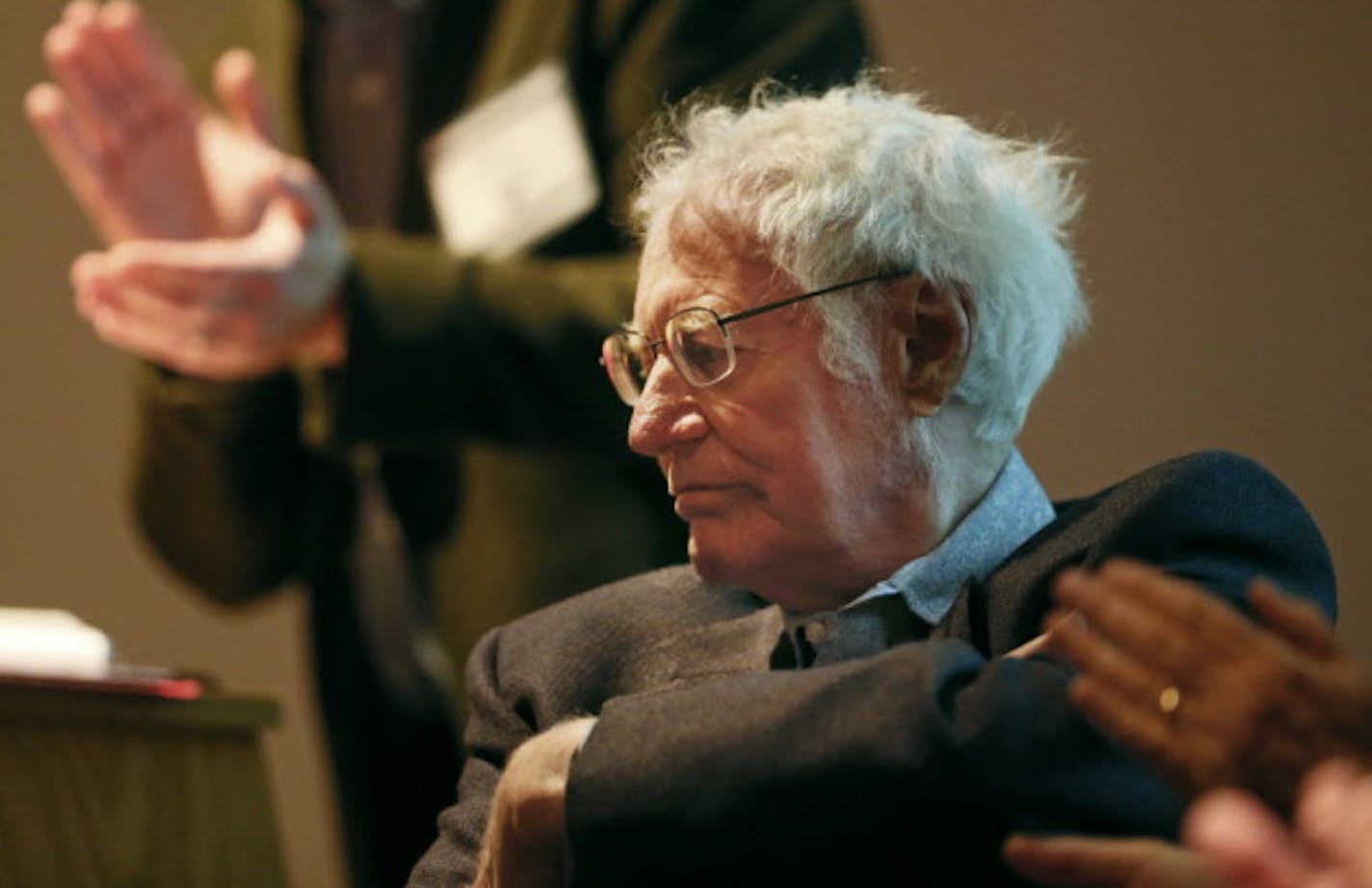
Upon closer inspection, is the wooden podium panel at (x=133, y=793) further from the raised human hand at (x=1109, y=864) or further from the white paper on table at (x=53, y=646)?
the raised human hand at (x=1109, y=864)

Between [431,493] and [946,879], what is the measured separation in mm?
1961

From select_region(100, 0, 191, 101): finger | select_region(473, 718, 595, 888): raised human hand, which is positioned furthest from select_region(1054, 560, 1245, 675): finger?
select_region(100, 0, 191, 101): finger

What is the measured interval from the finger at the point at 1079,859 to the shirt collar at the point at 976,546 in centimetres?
56

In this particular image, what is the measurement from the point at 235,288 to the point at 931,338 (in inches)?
54.2

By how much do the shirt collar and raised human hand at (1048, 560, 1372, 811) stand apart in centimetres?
55

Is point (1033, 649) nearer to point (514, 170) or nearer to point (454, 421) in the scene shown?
point (454, 421)

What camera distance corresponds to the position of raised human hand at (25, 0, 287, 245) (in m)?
2.98

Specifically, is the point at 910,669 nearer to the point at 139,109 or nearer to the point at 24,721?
the point at 24,721

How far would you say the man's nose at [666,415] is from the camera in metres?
1.83

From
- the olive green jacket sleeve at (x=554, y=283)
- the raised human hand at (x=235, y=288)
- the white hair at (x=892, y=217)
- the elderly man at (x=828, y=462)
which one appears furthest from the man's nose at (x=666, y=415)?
the raised human hand at (x=235, y=288)

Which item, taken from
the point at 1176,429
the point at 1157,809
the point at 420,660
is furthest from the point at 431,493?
the point at 1157,809

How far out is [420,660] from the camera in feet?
10.6

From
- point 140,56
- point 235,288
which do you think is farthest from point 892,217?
point 140,56

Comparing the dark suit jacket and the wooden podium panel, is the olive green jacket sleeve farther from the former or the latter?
the dark suit jacket
